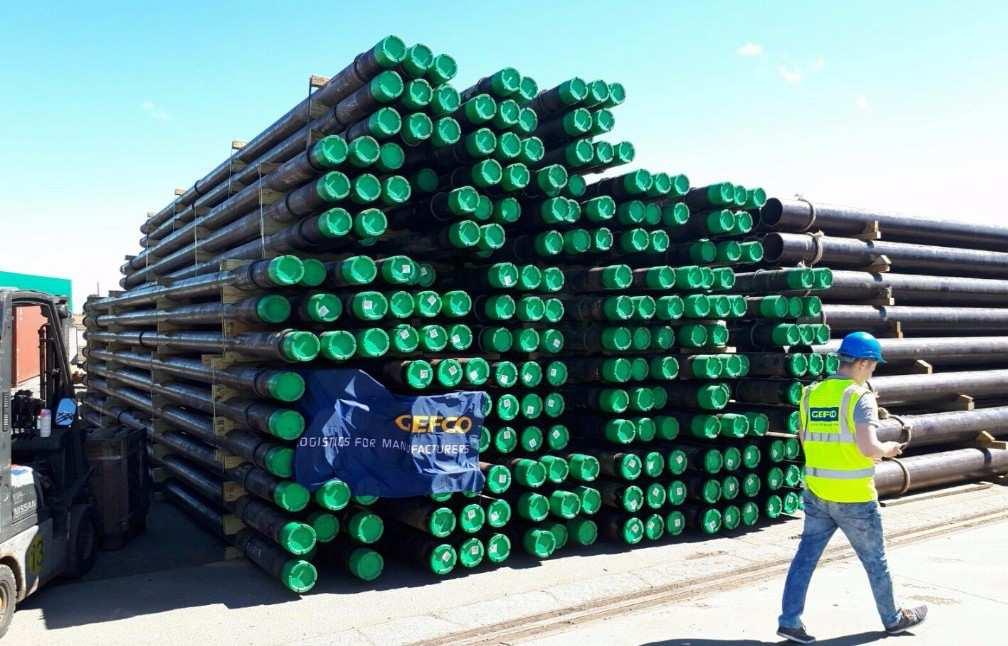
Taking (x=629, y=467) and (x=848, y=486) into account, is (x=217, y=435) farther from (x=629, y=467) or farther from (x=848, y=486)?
(x=848, y=486)

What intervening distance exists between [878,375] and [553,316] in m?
6.32

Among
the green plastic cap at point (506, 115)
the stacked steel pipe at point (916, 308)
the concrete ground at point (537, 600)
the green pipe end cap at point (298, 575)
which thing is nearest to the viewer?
the concrete ground at point (537, 600)

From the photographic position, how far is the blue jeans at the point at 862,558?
241 inches

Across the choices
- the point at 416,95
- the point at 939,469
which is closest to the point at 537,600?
the point at 416,95

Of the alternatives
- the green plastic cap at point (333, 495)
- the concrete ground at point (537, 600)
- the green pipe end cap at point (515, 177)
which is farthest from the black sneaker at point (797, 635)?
the green pipe end cap at point (515, 177)

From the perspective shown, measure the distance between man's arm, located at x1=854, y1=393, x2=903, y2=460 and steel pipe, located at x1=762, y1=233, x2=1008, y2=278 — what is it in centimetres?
496

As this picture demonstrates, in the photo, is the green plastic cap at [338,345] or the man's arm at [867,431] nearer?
the man's arm at [867,431]

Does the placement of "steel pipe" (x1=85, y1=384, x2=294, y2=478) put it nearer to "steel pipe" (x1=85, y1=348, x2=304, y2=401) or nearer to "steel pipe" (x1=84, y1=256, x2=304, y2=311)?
"steel pipe" (x1=85, y1=348, x2=304, y2=401)

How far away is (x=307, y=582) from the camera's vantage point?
24.5 ft

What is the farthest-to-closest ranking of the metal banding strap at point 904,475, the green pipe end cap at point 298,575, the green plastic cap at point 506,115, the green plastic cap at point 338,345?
the metal banding strap at point 904,475
the green plastic cap at point 506,115
the green plastic cap at point 338,345
the green pipe end cap at point 298,575

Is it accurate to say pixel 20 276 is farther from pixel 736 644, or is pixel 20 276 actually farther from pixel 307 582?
pixel 736 644

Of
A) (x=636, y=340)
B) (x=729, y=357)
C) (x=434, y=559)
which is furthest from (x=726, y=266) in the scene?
(x=434, y=559)

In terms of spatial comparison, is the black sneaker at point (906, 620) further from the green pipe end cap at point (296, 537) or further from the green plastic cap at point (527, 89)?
the green plastic cap at point (527, 89)

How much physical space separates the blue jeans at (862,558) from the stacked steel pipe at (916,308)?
15.3ft
